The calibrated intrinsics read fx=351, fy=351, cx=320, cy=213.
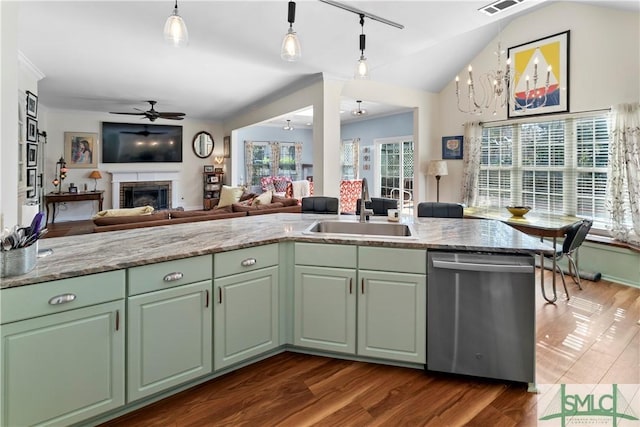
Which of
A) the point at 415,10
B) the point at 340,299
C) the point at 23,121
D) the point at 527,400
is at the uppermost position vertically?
the point at 415,10

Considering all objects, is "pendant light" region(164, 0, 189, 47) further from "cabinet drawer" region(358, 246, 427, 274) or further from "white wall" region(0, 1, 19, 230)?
"cabinet drawer" region(358, 246, 427, 274)

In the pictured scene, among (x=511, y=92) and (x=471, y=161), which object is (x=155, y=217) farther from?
(x=511, y=92)

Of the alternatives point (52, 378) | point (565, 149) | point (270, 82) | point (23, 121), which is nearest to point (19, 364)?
point (52, 378)

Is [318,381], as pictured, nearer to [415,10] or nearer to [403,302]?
[403,302]

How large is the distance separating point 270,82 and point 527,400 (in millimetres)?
5105

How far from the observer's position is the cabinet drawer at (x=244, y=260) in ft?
6.57

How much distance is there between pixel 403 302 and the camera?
84.6 inches

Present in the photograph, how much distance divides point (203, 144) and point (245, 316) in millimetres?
8631

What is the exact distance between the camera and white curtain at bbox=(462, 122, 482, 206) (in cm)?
577

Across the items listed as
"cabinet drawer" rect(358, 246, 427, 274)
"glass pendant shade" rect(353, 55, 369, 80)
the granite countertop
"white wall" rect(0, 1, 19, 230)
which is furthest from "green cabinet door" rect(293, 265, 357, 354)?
"white wall" rect(0, 1, 19, 230)

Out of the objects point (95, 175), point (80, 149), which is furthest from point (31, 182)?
point (80, 149)

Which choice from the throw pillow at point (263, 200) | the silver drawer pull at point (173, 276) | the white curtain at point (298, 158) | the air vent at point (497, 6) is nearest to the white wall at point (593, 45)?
the air vent at point (497, 6)

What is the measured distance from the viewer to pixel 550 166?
5.04 m

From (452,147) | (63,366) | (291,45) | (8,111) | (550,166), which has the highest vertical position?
(452,147)
